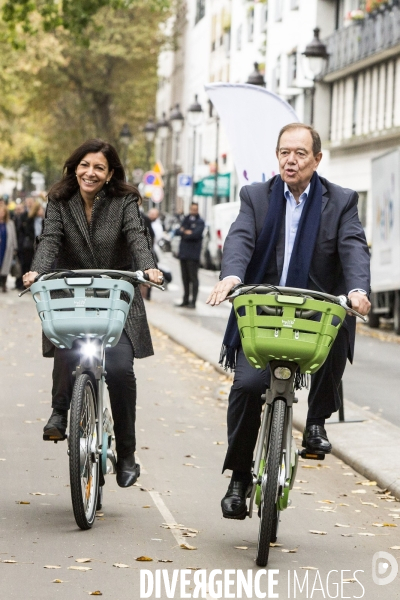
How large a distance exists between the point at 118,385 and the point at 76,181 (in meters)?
1.06

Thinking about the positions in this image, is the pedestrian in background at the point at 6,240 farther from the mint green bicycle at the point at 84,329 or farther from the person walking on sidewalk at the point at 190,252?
the mint green bicycle at the point at 84,329

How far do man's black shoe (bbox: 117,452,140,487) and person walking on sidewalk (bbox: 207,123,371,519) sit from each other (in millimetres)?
763

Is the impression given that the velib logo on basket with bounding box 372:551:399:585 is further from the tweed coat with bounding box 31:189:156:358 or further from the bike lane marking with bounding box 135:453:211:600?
the tweed coat with bounding box 31:189:156:358

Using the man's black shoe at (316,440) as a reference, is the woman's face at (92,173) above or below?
above

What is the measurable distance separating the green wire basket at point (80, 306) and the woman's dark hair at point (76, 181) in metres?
0.71

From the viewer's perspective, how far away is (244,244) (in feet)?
19.5

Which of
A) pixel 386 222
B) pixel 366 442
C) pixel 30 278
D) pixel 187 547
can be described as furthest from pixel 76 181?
pixel 386 222

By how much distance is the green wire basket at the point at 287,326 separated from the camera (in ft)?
18.2

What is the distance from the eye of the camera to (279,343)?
18.3ft

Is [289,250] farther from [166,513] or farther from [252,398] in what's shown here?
[166,513]

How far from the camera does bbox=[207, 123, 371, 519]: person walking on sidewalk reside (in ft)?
19.6

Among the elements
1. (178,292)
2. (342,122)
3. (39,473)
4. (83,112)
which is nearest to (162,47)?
(83,112)

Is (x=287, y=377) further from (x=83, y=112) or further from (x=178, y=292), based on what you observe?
(x=83, y=112)

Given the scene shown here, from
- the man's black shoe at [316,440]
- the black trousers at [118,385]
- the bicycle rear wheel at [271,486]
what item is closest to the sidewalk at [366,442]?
the man's black shoe at [316,440]
